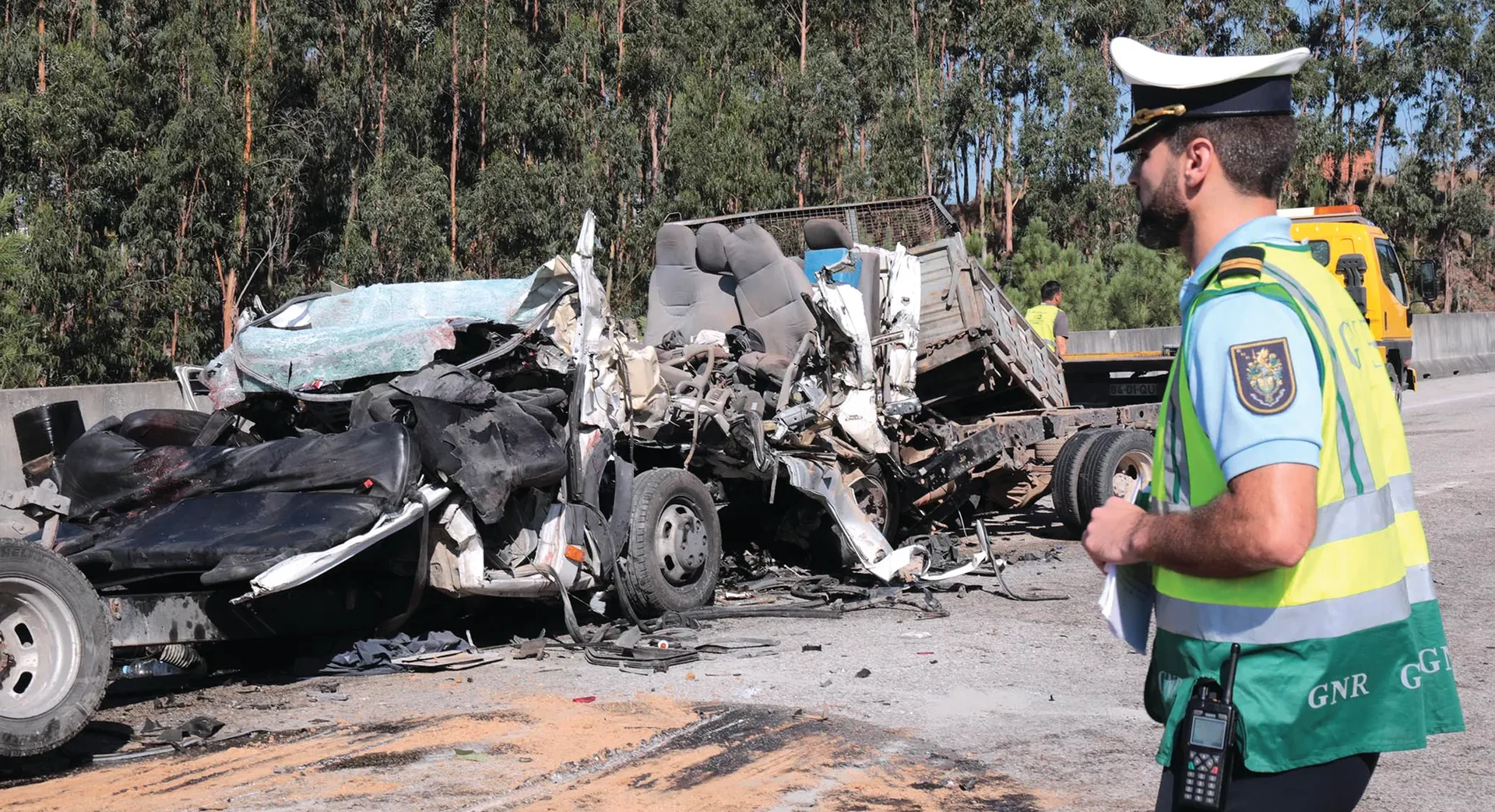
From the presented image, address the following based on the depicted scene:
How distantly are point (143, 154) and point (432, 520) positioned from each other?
2638 cm

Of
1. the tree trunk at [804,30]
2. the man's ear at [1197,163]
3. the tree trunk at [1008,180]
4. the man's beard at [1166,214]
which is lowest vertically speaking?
the man's beard at [1166,214]

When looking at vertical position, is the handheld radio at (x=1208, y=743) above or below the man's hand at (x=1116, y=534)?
below

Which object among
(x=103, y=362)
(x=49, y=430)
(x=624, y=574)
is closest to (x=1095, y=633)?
(x=624, y=574)

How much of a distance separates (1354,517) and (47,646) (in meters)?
4.73

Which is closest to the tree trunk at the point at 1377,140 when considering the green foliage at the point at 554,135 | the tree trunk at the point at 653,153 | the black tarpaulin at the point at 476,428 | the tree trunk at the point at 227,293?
the green foliage at the point at 554,135

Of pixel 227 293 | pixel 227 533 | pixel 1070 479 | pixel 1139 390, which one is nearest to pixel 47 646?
pixel 227 533

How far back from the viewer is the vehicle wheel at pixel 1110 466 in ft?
35.9

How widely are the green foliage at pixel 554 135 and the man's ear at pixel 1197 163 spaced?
50.7ft

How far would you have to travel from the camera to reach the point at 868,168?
143ft

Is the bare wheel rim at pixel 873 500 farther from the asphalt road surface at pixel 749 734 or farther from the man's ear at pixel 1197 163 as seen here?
the man's ear at pixel 1197 163

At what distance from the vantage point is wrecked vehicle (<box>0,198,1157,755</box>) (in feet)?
20.3

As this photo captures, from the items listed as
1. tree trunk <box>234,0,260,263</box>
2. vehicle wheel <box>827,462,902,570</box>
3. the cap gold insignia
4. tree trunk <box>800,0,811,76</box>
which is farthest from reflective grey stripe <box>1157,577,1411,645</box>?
tree trunk <box>800,0,811,76</box>

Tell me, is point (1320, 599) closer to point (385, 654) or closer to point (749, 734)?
point (749, 734)

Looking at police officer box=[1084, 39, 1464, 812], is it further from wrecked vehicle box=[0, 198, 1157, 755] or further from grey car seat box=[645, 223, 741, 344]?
grey car seat box=[645, 223, 741, 344]
